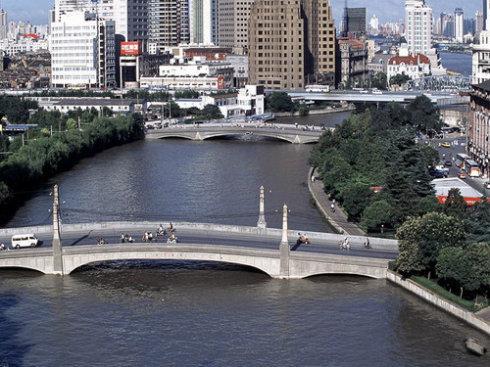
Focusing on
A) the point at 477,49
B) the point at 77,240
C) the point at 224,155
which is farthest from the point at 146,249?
the point at 477,49

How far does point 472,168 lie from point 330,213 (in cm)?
1071

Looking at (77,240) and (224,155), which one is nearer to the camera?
(77,240)

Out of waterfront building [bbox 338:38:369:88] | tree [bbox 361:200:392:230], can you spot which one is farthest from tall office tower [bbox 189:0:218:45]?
tree [bbox 361:200:392:230]

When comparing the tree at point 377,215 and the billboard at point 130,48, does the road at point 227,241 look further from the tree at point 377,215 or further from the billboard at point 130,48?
the billboard at point 130,48

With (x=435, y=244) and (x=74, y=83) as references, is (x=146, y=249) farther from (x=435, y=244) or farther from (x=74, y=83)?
(x=74, y=83)

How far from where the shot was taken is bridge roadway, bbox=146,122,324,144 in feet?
228

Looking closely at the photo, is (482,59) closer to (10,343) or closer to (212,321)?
(212,321)

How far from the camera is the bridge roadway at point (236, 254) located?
29.6 m

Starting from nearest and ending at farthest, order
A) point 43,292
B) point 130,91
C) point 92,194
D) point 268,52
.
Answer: point 43,292 → point 92,194 → point 130,91 → point 268,52

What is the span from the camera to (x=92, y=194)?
45688mm

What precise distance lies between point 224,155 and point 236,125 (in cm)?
1132

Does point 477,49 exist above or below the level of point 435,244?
above

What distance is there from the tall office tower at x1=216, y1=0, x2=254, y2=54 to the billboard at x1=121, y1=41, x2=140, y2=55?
26361mm

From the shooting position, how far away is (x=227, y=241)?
1238 inches
